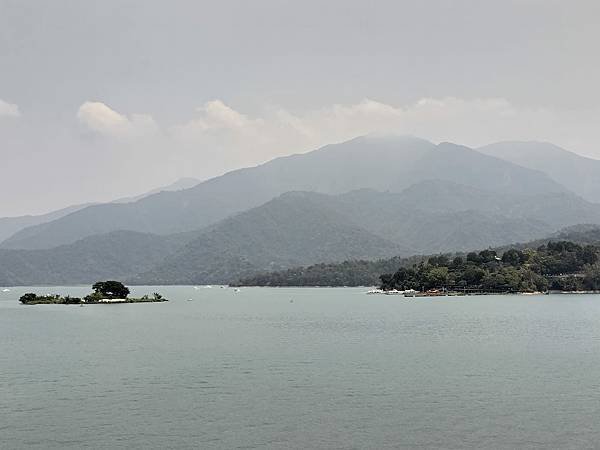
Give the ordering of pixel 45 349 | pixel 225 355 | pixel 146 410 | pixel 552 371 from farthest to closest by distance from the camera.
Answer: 1. pixel 45 349
2. pixel 225 355
3. pixel 552 371
4. pixel 146 410

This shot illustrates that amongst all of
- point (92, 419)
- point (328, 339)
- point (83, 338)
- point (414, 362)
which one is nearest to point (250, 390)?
point (92, 419)

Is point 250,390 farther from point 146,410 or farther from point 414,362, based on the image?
point 414,362

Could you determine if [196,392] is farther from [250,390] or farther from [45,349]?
[45,349]

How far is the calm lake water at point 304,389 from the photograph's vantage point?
1724 inches

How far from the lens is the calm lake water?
144ft

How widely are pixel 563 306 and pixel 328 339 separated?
102 metres

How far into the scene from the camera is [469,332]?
110938mm

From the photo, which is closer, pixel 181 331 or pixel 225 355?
pixel 225 355

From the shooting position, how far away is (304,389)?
194ft

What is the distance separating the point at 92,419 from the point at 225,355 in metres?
35.5

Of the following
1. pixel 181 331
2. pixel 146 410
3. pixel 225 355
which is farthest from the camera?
pixel 181 331

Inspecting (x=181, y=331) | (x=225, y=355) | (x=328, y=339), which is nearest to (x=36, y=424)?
(x=225, y=355)

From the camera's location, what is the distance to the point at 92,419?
48719 mm

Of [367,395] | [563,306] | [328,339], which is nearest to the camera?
[367,395]
